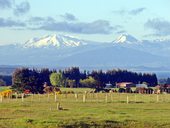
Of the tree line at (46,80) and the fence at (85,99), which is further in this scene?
the tree line at (46,80)

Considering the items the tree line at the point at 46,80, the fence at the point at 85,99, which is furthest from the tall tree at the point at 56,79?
the fence at the point at 85,99

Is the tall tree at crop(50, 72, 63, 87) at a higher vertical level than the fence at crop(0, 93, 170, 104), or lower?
higher

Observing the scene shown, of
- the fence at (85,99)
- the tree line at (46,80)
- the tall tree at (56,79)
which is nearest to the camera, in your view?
the fence at (85,99)

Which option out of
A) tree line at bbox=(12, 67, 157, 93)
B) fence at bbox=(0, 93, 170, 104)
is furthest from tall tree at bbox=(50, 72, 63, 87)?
fence at bbox=(0, 93, 170, 104)

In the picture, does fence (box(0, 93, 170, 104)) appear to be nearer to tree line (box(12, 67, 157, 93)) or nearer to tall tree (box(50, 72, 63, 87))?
tree line (box(12, 67, 157, 93))

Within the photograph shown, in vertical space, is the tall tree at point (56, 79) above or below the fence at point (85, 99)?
above

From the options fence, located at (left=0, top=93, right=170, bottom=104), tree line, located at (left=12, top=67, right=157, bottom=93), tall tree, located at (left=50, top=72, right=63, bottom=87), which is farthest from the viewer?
tall tree, located at (left=50, top=72, right=63, bottom=87)

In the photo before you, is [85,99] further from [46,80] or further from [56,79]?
[46,80]

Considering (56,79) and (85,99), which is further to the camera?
(56,79)

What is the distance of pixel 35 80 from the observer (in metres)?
135

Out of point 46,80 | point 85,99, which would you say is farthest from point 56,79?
point 85,99

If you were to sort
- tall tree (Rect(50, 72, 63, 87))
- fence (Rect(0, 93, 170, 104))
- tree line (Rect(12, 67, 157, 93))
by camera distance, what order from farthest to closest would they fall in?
tall tree (Rect(50, 72, 63, 87)) → tree line (Rect(12, 67, 157, 93)) → fence (Rect(0, 93, 170, 104))

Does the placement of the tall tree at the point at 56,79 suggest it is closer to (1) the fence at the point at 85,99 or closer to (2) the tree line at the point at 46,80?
(2) the tree line at the point at 46,80

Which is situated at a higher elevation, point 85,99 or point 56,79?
point 56,79
